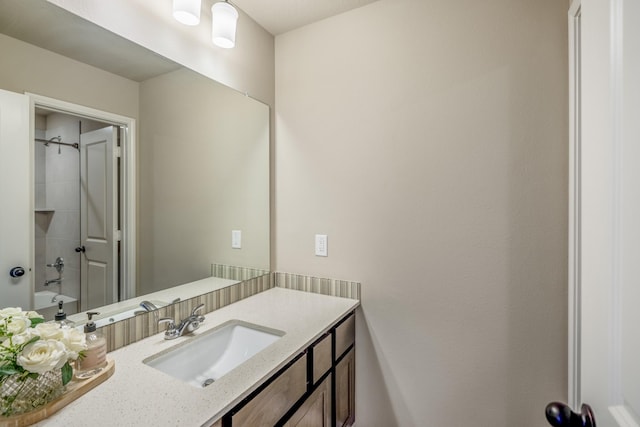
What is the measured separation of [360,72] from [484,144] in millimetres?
738

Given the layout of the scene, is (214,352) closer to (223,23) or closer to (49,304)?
(49,304)

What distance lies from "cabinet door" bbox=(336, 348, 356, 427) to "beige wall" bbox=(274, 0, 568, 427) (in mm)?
58

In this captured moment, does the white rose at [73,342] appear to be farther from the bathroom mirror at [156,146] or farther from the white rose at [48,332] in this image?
the bathroom mirror at [156,146]

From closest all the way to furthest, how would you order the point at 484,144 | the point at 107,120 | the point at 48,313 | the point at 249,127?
the point at 48,313
the point at 107,120
the point at 484,144
the point at 249,127

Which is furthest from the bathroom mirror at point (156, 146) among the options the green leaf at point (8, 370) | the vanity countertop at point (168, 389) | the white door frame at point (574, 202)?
the white door frame at point (574, 202)

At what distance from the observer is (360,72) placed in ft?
5.21

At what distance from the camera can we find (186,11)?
46.9 inches

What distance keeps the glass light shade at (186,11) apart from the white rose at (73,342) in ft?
3.92

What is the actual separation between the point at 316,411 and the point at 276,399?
339 mm

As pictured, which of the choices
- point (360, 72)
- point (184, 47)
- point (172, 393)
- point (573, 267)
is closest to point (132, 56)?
point (184, 47)

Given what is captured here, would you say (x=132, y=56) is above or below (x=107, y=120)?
above

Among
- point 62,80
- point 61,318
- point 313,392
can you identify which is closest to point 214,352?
point 313,392

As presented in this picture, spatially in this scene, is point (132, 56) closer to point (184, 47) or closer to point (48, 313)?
point (184, 47)

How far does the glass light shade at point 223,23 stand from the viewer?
135cm
